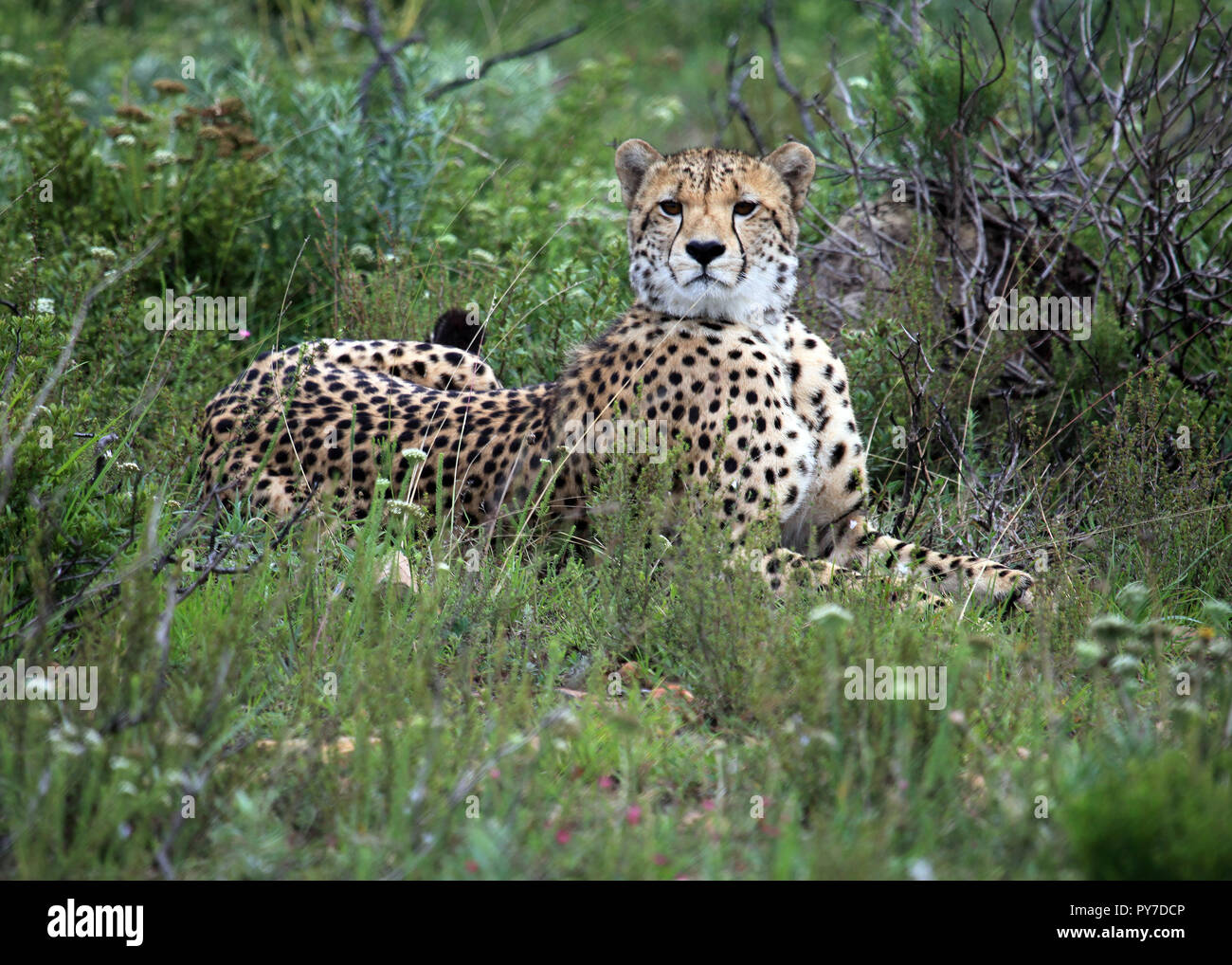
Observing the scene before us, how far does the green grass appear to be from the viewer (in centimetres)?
236

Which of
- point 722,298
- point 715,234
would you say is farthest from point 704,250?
point 722,298

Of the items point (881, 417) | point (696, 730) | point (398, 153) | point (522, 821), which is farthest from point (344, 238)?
point (522, 821)

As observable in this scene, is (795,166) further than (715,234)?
Yes

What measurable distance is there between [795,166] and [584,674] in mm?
2090

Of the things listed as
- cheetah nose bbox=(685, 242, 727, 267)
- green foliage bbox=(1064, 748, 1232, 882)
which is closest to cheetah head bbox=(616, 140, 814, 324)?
cheetah nose bbox=(685, 242, 727, 267)

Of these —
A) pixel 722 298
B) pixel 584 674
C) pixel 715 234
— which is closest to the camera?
pixel 584 674

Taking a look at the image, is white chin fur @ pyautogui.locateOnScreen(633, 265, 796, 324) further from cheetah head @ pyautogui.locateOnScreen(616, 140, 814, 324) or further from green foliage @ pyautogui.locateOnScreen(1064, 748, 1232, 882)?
green foliage @ pyautogui.locateOnScreen(1064, 748, 1232, 882)

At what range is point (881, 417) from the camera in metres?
5.10

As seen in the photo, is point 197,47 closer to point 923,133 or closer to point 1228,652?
point 923,133

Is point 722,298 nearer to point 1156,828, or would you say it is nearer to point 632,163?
point 632,163

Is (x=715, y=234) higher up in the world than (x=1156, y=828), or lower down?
higher up

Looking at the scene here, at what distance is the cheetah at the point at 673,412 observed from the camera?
4102 mm

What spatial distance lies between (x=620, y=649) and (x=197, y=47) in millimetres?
9094

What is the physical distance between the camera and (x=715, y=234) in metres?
4.09
